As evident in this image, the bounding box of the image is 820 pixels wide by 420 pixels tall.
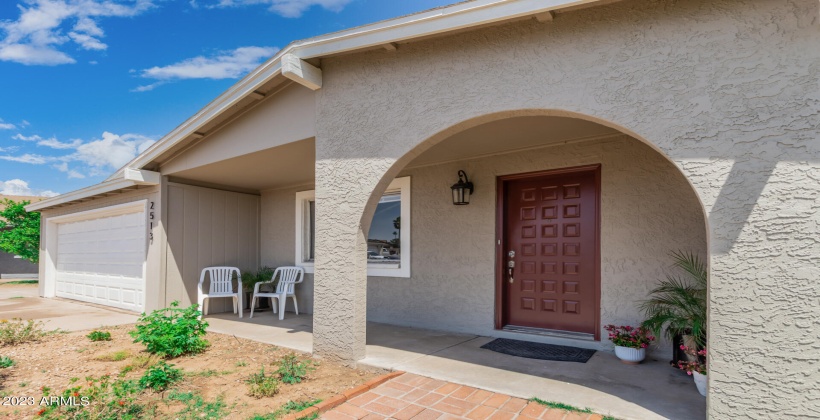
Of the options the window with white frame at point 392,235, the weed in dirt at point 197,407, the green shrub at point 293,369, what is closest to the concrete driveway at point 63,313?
the window with white frame at point 392,235

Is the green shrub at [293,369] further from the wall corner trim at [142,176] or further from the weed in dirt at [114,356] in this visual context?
the wall corner trim at [142,176]

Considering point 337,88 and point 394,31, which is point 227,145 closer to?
point 337,88

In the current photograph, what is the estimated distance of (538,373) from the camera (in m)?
4.19

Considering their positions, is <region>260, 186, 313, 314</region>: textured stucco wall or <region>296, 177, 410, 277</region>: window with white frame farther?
<region>260, 186, 313, 314</region>: textured stucco wall

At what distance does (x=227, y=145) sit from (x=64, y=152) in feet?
134

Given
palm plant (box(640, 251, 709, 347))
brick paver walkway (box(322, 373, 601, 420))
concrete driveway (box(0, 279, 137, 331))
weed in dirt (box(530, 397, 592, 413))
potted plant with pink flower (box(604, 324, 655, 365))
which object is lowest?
concrete driveway (box(0, 279, 137, 331))

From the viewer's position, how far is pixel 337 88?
489cm

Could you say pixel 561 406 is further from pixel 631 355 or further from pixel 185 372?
pixel 185 372

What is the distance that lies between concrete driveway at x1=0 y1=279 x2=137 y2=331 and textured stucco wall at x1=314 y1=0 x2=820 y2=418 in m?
7.40

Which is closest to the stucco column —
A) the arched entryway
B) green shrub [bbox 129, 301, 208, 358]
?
the arched entryway

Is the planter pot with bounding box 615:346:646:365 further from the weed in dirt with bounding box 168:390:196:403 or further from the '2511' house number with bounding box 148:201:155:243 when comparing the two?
the '2511' house number with bounding box 148:201:155:243

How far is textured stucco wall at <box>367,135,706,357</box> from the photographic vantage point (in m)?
4.81

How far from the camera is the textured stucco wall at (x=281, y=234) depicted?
8.20 m

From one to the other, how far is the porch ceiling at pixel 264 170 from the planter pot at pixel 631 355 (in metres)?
4.48
